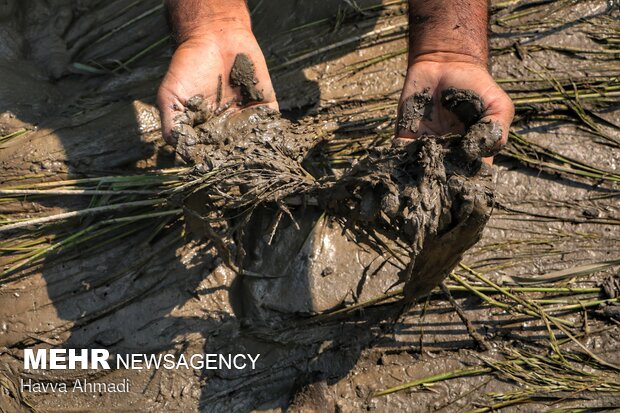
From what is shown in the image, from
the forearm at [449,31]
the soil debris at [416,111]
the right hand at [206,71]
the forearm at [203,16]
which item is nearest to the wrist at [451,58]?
the forearm at [449,31]

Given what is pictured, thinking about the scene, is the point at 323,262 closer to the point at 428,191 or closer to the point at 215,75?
the point at 428,191

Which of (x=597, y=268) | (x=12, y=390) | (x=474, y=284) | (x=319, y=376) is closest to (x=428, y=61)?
(x=474, y=284)

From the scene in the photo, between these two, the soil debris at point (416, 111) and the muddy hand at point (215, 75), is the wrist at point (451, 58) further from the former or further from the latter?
the muddy hand at point (215, 75)

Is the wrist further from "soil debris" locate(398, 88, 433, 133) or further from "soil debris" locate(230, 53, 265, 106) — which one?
"soil debris" locate(230, 53, 265, 106)

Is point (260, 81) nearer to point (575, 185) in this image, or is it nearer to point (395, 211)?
point (395, 211)

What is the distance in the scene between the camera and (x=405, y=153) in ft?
7.16

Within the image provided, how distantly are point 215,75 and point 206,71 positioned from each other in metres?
0.05

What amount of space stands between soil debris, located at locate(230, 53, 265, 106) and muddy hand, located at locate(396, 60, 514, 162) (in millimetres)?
656

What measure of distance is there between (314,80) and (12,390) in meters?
2.23

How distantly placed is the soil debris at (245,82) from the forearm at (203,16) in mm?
264

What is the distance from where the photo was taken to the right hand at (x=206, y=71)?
2.55 meters

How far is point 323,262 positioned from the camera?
288cm
